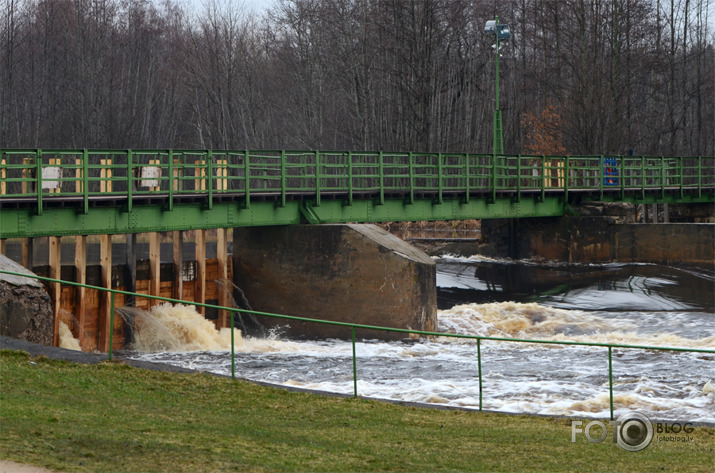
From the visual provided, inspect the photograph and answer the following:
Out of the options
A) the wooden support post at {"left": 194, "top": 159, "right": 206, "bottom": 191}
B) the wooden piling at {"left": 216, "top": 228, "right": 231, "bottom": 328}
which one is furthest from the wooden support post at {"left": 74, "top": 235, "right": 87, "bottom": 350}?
the wooden piling at {"left": 216, "top": 228, "right": 231, "bottom": 328}

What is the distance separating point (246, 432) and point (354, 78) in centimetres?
4225

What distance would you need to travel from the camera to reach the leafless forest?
170 ft

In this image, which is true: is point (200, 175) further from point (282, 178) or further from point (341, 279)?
point (341, 279)

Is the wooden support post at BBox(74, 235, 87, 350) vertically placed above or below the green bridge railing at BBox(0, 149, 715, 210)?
below

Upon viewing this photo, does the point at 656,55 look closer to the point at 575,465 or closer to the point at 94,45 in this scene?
the point at 94,45

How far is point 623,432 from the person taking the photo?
12.2 meters

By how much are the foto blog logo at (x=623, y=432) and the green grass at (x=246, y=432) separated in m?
0.15

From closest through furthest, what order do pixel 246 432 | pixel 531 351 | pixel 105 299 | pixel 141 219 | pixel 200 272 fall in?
1. pixel 246 432
2. pixel 531 351
3. pixel 141 219
4. pixel 105 299
5. pixel 200 272

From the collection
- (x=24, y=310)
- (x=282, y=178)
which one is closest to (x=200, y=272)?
(x=282, y=178)

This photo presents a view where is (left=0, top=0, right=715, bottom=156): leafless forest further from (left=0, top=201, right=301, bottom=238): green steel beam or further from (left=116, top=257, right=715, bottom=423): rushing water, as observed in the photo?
(left=0, top=201, right=301, bottom=238): green steel beam

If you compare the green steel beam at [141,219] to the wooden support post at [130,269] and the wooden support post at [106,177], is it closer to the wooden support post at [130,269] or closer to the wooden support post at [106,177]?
the wooden support post at [106,177]

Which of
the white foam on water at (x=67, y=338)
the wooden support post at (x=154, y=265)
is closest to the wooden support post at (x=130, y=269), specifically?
the wooden support post at (x=154, y=265)

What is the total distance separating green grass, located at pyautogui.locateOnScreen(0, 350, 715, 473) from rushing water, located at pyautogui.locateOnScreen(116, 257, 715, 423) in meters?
2.90

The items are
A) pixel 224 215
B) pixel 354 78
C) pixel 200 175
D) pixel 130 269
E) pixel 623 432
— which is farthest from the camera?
pixel 354 78
